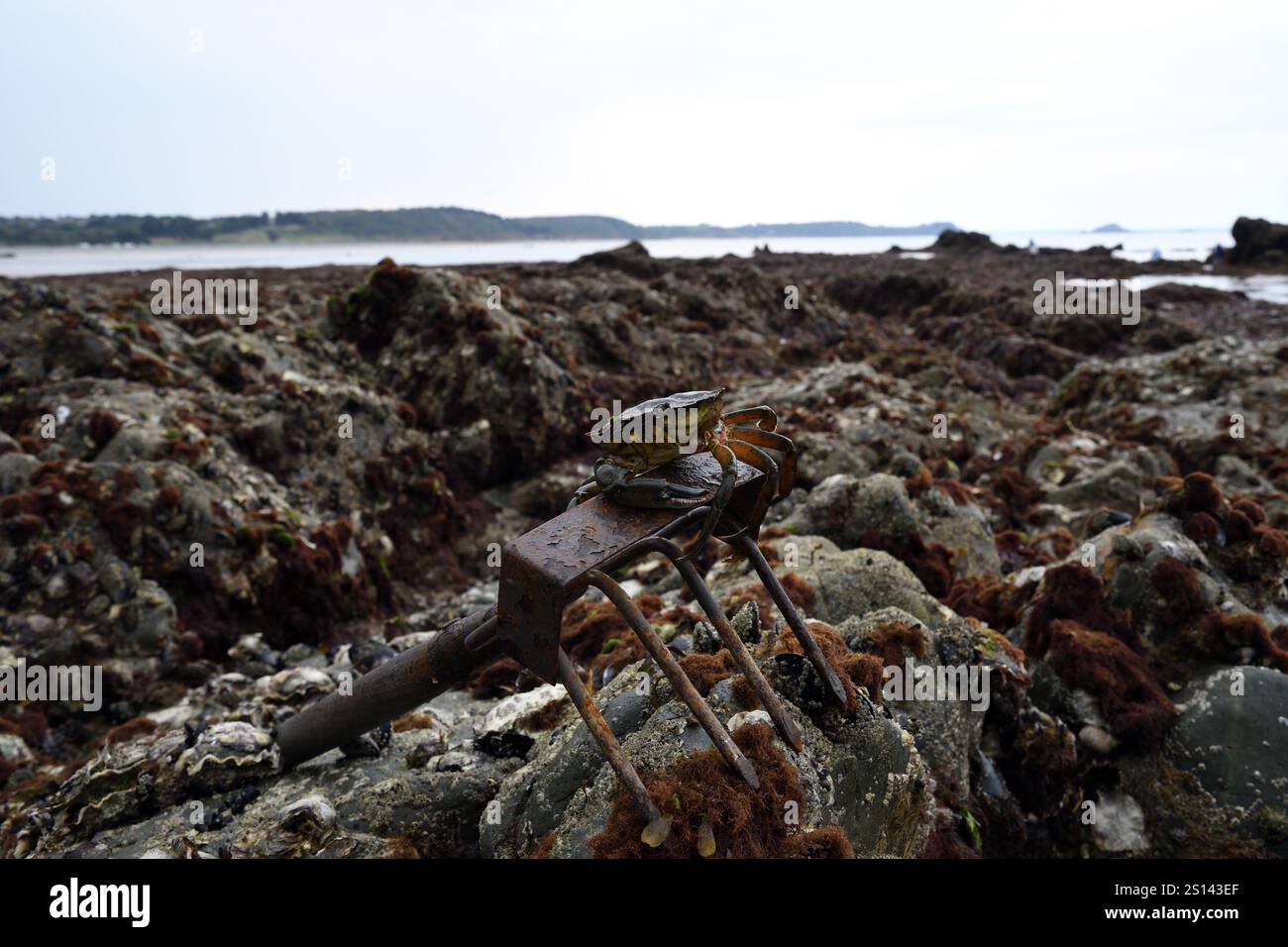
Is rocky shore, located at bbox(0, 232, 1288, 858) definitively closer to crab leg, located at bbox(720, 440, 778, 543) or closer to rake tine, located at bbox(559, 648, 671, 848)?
rake tine, located at bbox(559, 648, 671, 848)

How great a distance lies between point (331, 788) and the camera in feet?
13.3

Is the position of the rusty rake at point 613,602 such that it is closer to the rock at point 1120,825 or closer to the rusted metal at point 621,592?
the rusted metal at point 621,592

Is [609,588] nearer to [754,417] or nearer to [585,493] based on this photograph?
[585,493]

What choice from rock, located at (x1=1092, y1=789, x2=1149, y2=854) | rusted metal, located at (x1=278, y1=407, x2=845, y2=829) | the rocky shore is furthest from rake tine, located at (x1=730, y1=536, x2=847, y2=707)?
rock, located at (x1=1092, y1=789, x2=1149, y2=854)

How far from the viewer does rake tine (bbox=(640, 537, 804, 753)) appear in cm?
257

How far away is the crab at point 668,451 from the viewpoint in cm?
247

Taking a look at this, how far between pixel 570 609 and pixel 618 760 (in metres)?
4.30

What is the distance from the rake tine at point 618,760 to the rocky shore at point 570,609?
174mm

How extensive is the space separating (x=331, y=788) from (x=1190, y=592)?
607 cm

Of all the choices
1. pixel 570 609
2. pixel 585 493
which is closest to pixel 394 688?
pixel 585 493

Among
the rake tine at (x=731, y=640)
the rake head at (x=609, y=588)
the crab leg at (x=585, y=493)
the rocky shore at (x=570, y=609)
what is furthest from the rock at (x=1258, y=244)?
the crab leg at (x=585, y=493)

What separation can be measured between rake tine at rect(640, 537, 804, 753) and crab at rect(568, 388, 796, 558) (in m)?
0.10

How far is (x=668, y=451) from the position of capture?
2.55 m

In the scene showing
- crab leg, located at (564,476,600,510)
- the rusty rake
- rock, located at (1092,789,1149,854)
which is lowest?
rock, located at (1092,789,1149,854)
